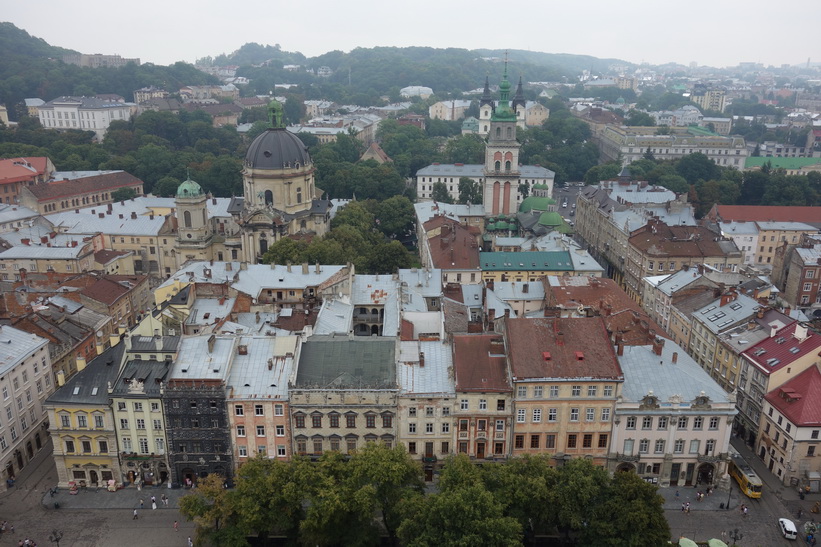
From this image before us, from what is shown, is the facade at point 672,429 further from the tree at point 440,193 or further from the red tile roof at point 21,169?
the red tile roof at point 21,169

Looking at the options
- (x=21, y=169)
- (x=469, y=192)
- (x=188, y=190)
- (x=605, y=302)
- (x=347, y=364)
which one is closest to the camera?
(x=347, y=364)

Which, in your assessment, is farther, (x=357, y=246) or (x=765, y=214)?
(x=765, y=214)

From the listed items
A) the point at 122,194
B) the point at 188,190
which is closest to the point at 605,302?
the point at 188,190

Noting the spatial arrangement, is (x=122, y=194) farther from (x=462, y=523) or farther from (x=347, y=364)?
(x=462, y=523)

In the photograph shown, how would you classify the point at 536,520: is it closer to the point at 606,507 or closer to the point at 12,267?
the point at 606,507

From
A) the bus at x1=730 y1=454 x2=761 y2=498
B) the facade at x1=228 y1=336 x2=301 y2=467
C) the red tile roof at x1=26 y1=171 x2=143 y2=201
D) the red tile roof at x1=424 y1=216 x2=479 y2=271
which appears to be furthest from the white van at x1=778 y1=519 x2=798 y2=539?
the red tile roof at x1=26 y1=171 x2=143 y2=201

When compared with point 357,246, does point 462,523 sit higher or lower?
lower

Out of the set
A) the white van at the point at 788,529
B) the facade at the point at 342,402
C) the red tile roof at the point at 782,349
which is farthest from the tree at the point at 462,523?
the red tile roof at the point at 782,349
